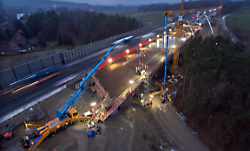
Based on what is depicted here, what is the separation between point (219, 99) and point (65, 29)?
68807 millimetres

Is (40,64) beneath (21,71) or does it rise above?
above

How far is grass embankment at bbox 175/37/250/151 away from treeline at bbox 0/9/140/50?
53129mm

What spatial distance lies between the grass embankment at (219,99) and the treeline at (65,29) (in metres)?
53.1

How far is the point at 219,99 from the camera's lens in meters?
16.1

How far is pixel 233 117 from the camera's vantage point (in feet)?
46.7

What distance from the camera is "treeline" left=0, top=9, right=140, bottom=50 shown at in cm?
6719

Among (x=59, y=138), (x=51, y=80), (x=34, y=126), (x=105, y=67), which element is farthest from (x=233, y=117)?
(x=51, y=80)

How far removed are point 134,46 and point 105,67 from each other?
1266 cm

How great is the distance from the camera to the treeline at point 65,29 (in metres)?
67.2

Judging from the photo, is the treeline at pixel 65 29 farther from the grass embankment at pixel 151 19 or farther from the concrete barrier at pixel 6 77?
the concrete barrier at pixel 6 77

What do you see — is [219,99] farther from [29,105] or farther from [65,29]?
[65,29]

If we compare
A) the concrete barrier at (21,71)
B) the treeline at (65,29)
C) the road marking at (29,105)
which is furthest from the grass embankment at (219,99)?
the treeline at (65,29)

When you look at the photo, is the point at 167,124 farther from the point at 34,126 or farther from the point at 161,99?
the point at 34,126

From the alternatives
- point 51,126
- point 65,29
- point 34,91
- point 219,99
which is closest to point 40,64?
point 34,91
